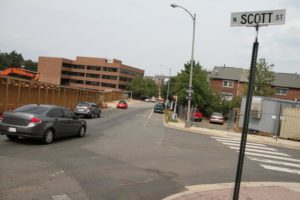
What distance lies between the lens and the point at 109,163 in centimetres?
1048

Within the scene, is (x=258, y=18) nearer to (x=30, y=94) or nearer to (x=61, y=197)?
(x=61, y=197)

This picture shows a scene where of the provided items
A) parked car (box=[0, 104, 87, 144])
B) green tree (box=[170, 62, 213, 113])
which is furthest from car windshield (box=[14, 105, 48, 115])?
green tree (box=[170, 62, 213, 113])

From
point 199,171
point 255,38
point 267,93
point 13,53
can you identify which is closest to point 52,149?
point 199,171

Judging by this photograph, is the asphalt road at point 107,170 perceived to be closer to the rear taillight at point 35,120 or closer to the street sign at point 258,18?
the rear taillight at point 35,120

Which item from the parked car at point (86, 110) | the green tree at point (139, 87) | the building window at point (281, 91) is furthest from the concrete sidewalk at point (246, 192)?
the green tree at point (139, 87)

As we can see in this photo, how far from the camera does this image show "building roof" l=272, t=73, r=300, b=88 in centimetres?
6775

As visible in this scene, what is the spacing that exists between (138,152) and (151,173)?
344 cm

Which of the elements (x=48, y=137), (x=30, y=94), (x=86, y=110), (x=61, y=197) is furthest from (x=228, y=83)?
(x=61, y=197)

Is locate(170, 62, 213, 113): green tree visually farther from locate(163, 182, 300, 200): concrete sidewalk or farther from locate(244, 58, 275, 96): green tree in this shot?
locate(163, 182, 300, 200): concrete sidewalk

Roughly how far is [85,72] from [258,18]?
13198 centimetres

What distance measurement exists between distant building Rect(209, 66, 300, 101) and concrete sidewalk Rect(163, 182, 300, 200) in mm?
58926

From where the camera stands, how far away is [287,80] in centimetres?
6944

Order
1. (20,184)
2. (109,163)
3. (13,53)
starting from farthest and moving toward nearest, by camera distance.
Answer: (13,53) → (109,163) → (20,184)

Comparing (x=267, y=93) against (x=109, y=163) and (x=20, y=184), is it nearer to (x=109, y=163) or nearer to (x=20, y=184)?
(x=109, y=163)
